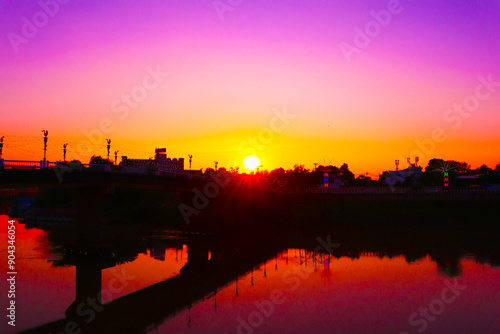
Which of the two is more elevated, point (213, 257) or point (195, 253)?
point (195, 253)

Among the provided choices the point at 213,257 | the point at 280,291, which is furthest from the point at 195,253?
the point at 280,291

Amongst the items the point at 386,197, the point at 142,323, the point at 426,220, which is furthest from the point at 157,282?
the point at 386,197

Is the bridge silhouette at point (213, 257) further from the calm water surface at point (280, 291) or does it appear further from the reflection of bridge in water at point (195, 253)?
the calm water surface at point (280, 291)

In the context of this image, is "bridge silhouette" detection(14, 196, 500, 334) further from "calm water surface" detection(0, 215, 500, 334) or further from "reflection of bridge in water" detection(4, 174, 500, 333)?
"calm water surface" detection(0, 215, 500, 334)

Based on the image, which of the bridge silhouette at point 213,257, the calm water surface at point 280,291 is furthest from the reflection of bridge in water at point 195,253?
the calm water surface at point 280,291

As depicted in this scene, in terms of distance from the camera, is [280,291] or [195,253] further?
[195,253]

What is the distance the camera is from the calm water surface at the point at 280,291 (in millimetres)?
25516

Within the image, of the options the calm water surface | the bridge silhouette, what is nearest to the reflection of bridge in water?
the bridge silhouette

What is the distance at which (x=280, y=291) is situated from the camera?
1302 inches

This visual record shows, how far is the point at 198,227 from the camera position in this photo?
232 ft

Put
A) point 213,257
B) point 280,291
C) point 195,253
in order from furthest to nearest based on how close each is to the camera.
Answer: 1. point 195,253
2. point 213,257
3. point 280,291

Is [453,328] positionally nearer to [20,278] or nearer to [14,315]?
[14,315]

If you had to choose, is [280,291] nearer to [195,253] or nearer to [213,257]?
[213,257]

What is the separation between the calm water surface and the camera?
2552 centimetres
